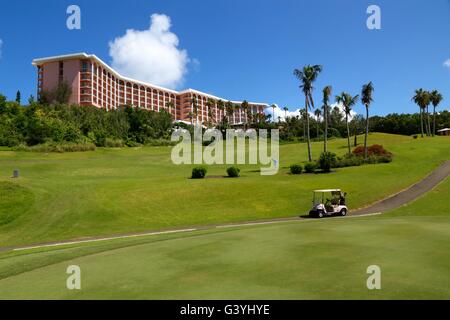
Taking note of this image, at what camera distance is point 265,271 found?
30.8 ft

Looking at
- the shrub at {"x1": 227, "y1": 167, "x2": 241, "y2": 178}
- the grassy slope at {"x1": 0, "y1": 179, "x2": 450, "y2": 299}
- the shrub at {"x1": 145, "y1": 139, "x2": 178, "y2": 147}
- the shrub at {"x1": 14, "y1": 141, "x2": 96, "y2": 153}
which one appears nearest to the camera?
the grassy slope at {"x1": 0, "y1": 179, "x2": 450, "y2": 299}

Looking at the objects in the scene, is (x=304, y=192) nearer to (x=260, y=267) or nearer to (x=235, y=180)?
(x=235, y=180)

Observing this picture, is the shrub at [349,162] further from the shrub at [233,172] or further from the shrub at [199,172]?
the shrub at [199,172]

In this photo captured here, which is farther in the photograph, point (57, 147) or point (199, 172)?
point (57, 147)

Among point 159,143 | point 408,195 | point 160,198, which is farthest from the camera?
point 159,143

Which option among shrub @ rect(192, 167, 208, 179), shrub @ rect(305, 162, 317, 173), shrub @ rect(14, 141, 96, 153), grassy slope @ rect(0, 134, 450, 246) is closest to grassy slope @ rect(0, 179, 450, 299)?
grassy slope @ rect(0, 134, 450, 246)

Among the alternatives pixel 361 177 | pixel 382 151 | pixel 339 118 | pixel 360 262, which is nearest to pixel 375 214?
pixel 361 177

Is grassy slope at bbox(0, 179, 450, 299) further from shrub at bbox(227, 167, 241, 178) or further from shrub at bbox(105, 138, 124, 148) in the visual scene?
shrub at bbox(105, 138, 124, 148)

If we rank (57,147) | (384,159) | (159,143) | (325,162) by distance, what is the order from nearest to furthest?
1. (325,162)
2. (384,159)
3. (57,147)
4. (159,143)

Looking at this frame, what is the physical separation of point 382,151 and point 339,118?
389 feet

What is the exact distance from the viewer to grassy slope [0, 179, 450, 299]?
770 centimetres

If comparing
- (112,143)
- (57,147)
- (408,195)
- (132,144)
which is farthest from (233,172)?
(132,144)

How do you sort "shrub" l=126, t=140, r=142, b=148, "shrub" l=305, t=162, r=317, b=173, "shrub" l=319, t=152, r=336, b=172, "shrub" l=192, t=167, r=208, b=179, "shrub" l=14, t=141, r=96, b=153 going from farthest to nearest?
"shrub" l=126, t=140, r=142, b=148 < "shrub" l=14, t=141, r=96, b=153 < "shrub" l=305, t=162, r=317, b=173 < "shrub" l=319, t=152, r=336, b=172 < "shrub" l=192, t=167, r=208, b=179

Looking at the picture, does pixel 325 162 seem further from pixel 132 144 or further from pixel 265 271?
pixel 132 144
